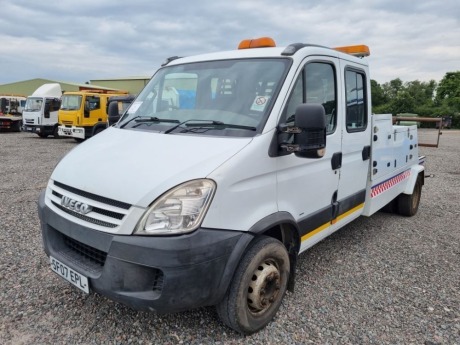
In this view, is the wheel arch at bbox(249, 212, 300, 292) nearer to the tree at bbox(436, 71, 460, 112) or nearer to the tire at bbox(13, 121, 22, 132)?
the tire at bbox(13, 121, 22, 132)

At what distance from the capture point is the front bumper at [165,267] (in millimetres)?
2143

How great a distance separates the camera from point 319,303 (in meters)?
3.17

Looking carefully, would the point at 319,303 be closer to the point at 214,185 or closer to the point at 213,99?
the point at 214,185

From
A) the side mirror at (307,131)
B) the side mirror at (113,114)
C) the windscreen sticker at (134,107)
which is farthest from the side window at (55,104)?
the side mirror at (307,131)

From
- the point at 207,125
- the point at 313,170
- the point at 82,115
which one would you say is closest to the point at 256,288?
the point at 313,170

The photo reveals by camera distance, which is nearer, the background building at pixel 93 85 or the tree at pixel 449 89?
the background building at pixel 93 85

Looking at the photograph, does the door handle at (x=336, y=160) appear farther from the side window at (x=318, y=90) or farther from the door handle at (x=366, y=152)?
the door handle at (x=366, y=152)

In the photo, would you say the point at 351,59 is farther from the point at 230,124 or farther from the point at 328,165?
the point at 230,124

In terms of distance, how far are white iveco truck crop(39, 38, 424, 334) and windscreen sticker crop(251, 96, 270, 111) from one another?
0.06ft

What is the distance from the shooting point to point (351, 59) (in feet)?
12.5

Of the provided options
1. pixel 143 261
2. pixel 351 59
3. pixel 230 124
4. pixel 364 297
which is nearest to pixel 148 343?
pixel 143 261

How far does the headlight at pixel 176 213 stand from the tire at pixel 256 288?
0.53 m

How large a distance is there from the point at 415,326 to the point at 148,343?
208cm

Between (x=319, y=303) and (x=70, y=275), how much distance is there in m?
2.05
